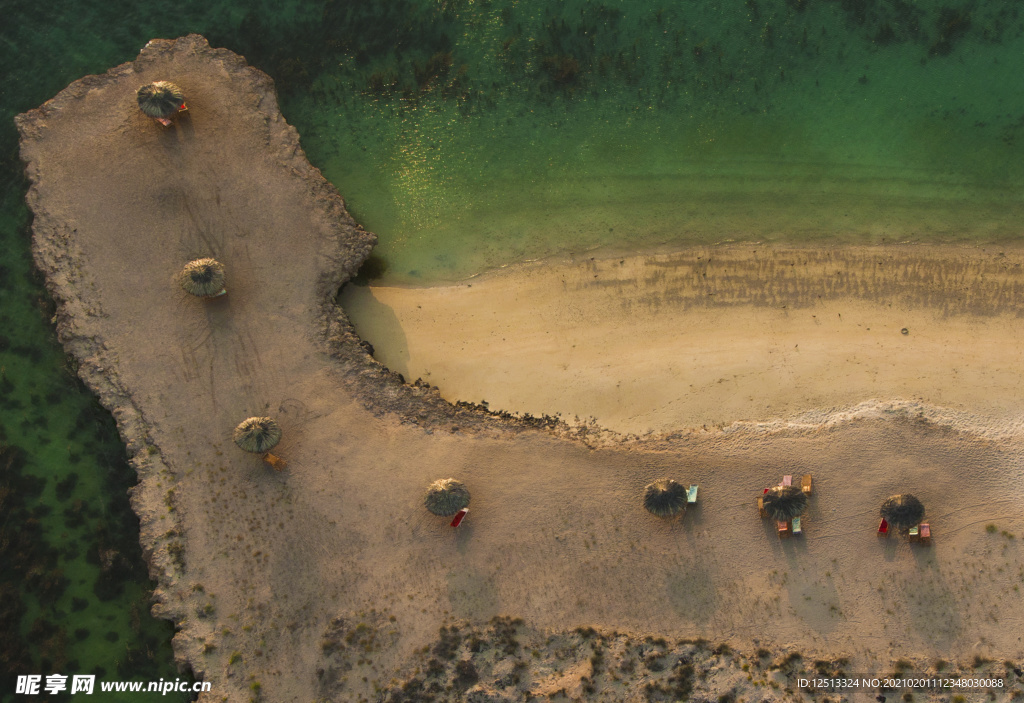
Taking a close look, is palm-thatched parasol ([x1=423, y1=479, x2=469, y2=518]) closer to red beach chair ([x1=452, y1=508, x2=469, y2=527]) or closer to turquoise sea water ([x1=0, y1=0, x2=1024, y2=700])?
red beach chair ([x1=452, y1=508, x2=469, y2=527])

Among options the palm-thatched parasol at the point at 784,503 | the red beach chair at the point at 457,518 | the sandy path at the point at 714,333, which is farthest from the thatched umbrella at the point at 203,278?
the palm-thatched parasol at the point at 784,503

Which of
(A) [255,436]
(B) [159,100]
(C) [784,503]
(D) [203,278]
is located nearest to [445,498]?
(A) [255,436]

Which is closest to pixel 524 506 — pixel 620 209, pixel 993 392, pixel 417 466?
pixel 417 466

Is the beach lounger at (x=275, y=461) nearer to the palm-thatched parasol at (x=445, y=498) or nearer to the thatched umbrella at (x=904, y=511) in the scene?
the palm-thatched parasol at (x=445, y=498)

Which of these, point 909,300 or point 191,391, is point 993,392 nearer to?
point 909,300

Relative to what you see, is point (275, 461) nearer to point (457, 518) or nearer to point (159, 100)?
point (457, 518)

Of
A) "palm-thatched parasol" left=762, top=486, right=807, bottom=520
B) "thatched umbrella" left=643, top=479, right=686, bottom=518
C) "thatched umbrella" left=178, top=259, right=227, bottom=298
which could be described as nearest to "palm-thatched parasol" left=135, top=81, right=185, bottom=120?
"thatched umbrella" left=178, top=259, right=227, bottom=298
